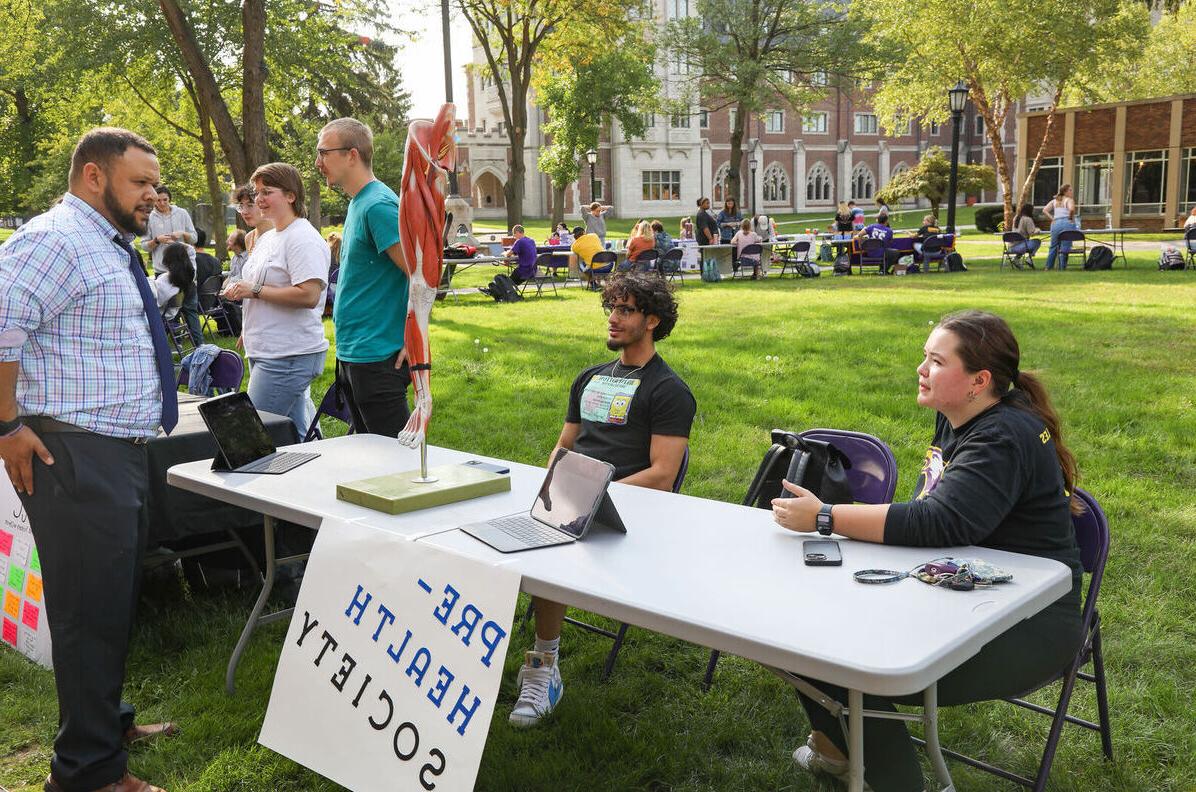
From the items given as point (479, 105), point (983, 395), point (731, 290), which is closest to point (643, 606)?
point (983, 395)

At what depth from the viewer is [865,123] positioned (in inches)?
2795

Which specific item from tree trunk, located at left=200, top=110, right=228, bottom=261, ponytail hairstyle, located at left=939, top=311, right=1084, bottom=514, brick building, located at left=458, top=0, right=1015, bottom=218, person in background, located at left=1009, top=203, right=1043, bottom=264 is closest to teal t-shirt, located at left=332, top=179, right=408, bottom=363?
ponytail hairstyle, located at left=939, top=311, right=1084, bottom=514

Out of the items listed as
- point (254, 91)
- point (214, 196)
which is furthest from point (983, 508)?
point (214, 196)

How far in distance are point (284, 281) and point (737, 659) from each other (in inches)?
109

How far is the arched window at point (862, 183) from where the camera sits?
7112cm

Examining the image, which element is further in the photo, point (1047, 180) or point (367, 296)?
point (1047, 180)

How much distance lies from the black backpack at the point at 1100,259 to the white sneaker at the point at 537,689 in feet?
61.7

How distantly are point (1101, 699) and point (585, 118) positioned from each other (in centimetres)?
4308

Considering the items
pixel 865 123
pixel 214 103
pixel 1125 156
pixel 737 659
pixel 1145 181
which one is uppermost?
pixel 865 123

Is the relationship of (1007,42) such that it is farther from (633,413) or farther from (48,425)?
(48,425)

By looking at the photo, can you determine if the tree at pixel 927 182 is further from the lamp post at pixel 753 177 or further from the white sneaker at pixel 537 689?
the white sneaker at pixel 537 689

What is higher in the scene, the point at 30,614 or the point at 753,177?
the point at 753,177

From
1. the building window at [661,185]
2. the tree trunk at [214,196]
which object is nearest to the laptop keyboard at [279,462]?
the tree trunk at [214,196]

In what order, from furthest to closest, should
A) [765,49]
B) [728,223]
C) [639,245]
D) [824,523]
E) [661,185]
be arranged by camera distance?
[661,185]
[765,49]
[728,223]
[639,245]
[824,523]
